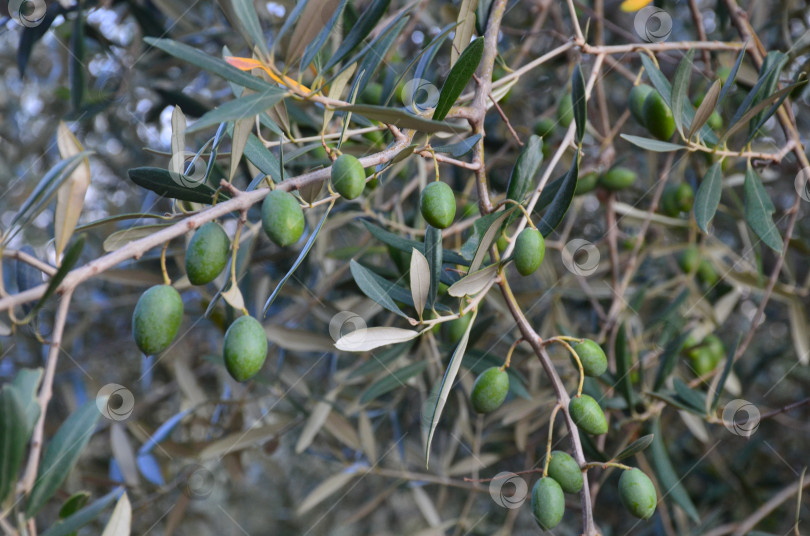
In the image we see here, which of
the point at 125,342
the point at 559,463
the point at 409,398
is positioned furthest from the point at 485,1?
the point at 125,342

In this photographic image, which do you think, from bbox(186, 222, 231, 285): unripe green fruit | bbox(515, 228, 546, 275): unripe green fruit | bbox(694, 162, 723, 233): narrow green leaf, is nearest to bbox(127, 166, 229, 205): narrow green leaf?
bbox(186, 222, 231, 285): unripe green fruit

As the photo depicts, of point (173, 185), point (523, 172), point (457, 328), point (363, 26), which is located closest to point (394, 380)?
point (457, 328)

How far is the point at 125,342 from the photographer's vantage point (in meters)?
3.12

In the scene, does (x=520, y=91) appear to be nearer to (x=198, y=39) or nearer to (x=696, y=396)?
(x=198, y=39)

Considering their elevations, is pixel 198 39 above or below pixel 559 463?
above

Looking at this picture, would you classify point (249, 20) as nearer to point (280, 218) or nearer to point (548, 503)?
point (280, 218)

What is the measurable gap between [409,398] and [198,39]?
157cm

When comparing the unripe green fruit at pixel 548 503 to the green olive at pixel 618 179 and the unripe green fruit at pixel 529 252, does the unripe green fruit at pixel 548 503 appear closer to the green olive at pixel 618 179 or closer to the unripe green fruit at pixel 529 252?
the unripe green fruit at pixel 529 252

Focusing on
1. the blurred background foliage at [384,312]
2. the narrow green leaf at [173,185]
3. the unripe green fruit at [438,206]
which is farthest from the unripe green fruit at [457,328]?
the narrow green leaf at [173,185]

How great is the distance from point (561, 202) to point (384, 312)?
99 centimetres

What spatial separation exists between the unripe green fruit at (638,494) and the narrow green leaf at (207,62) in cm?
70

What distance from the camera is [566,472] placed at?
35.7 inches

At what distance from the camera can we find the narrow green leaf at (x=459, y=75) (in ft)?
2.94

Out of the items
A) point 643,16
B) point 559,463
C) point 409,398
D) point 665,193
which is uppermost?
point 643,16
